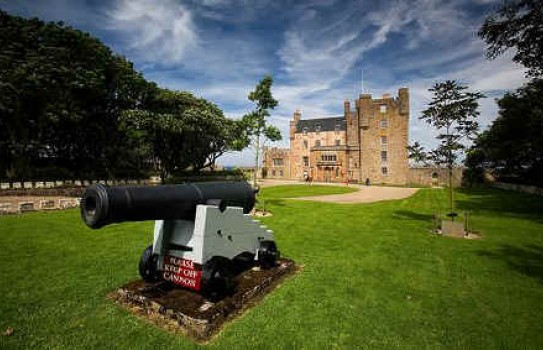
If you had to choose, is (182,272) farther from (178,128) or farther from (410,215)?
(178,128)

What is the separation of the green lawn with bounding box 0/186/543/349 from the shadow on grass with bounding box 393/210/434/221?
3727 mm

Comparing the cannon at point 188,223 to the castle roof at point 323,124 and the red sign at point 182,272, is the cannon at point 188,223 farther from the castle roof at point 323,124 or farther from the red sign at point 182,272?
the castle roof at point 323,124

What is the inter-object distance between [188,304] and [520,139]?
3224cm

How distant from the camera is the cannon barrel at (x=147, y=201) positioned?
3.38 metres

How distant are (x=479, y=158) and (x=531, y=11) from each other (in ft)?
114

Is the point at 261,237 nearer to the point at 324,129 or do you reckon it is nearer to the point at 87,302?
the point at 87,302

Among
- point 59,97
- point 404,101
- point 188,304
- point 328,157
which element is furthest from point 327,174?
point 188,304

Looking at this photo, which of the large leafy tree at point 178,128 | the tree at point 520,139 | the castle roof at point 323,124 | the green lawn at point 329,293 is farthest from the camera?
the castle roof at point 323,124

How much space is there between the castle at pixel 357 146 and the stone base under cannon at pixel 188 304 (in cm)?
4220

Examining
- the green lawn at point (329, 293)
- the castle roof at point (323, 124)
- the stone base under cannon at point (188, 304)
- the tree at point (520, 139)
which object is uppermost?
the castle roof at point (323, 124)

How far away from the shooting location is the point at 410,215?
611 inches

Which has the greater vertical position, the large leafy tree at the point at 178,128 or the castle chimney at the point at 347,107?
the castle chimney at the point at 347,107

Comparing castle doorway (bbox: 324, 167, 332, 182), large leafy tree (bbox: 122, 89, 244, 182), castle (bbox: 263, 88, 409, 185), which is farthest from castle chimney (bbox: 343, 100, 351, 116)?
large leafy tree (bbox: 122, 89, 244, 182)

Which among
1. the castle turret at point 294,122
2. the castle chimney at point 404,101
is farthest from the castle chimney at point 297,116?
the castle chimney at point 404,101
